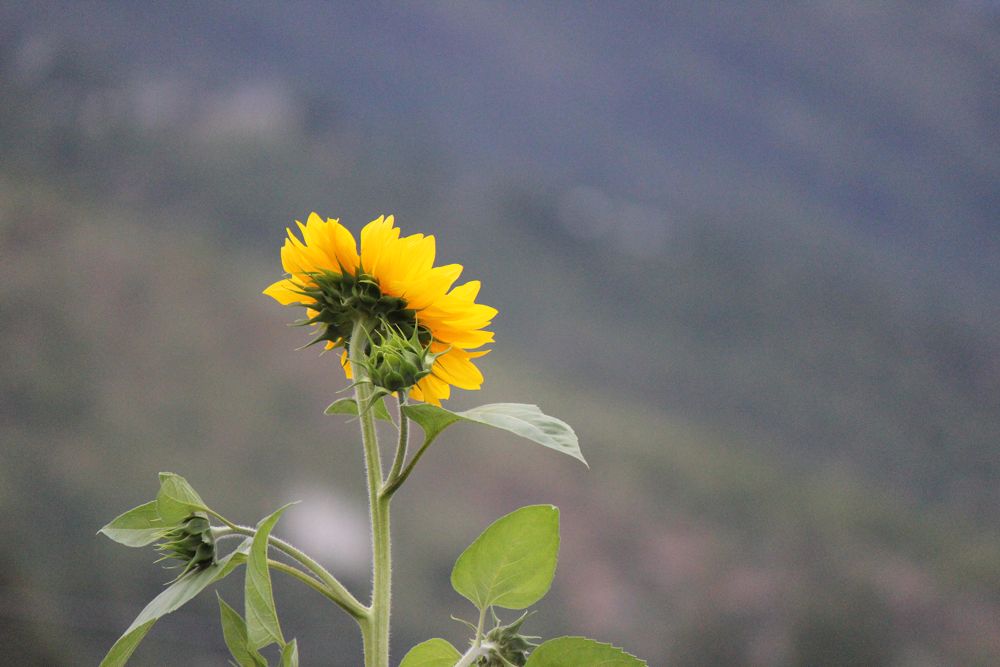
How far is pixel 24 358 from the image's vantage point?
2838mm

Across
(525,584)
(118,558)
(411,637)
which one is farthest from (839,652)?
(525,584)

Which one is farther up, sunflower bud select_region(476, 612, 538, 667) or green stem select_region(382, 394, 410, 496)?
green stem select_region(382, 394, 410, 496)

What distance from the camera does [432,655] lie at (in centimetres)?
41

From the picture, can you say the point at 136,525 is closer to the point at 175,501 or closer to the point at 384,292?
the point at 175,501

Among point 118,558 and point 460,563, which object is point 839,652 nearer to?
point 118,558

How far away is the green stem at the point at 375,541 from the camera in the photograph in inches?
15.9

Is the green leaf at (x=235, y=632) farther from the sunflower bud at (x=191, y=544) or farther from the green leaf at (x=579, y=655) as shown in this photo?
the green leaf at (x=579, y=655)

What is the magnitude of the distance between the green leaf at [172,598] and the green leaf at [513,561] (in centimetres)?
9

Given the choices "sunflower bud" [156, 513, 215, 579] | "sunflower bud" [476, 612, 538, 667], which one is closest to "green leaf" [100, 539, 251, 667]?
"sunflower bud" [156, 513, 215, 579]

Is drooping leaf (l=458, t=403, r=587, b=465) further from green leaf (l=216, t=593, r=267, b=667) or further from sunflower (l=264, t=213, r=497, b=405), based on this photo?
green leaf (l=216, t=593, r=267, b=667)

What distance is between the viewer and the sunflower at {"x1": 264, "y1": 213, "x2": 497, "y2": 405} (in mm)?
408

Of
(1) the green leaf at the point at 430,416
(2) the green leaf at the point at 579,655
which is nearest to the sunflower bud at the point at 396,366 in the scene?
(1) the green leaf at the point at 430,416

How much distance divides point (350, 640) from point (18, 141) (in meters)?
2.74

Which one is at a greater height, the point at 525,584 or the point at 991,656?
the point at 991,656
